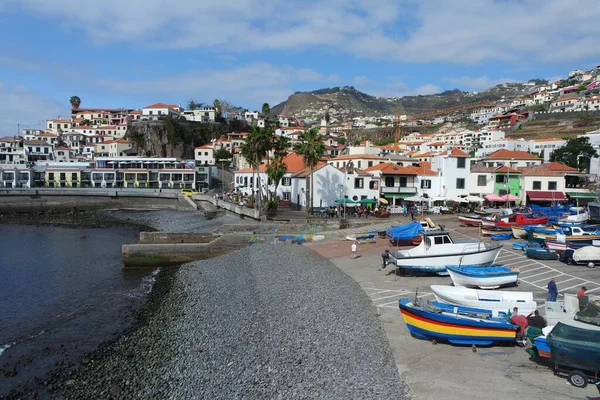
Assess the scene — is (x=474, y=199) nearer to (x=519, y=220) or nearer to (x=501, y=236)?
(x=519, y=220)

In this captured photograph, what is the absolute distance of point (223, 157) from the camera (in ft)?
390

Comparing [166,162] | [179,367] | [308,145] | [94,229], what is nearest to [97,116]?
[166,162]

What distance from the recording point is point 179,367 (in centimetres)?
1638

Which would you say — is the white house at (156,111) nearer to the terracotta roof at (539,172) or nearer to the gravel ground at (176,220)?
the gravel ground at (176,220)

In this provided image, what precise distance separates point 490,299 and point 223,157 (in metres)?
105

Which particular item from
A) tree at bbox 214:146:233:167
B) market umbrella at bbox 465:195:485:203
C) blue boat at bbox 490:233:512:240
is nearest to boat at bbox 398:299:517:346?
blue boat at bbox 490:233:512:240

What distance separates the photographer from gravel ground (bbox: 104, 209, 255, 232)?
53344 mm

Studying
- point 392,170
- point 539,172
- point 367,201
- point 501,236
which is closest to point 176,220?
point 367,201

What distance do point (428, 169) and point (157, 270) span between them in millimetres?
40210

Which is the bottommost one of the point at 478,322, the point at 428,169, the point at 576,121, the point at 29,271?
the point at 29,271

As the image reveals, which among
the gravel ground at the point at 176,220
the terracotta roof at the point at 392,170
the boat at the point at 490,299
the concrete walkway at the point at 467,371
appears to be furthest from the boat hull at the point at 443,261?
the terracotta roof at the point at 392,170

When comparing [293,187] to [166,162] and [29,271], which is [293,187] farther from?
[166,162]

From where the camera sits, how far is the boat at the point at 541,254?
28.7m

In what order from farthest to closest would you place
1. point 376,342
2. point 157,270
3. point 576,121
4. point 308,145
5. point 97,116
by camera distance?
1. point 97,116
2. point 576,121
3. point 308,145
4. point 157,270
5. point 376,342
